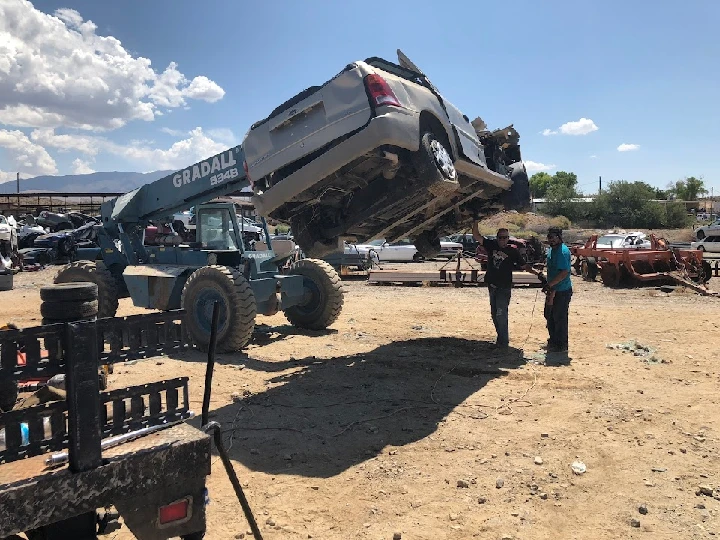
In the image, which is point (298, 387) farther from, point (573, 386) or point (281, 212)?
point (573, 386)

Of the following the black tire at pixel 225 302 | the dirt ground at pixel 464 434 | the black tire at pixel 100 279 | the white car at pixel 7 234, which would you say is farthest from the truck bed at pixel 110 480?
the white car at pixel 7 234

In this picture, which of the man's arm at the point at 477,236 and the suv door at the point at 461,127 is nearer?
the suv door at the point at 461,127

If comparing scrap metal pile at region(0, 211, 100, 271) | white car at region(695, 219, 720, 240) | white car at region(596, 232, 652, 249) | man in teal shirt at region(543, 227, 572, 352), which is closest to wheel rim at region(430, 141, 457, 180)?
man in teal shirt at region(543, 227, 572, 352)

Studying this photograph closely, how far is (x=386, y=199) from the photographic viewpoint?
6.13 meters

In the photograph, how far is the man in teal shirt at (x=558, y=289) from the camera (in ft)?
25.3

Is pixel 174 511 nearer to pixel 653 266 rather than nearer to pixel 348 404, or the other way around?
pixel 348 404

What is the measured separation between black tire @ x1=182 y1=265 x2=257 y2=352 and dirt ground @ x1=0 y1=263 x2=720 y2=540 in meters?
0.36

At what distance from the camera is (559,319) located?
25.6 ft

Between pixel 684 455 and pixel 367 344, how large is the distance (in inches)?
193

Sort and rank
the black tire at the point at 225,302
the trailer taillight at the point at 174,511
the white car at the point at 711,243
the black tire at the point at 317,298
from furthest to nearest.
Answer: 1. the white car at the point at 711,243
2. the black tire at the point at 317,298
3. the black tire at the point at 225,302
4. the trailer taillight at the point at 174,511

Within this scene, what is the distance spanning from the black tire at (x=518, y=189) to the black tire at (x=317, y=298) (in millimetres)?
3180

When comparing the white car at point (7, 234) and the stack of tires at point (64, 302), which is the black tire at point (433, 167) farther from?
the white car at point (7, 234)

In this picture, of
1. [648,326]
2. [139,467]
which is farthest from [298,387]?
[648,326]

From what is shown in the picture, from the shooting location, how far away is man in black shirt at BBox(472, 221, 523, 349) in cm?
779
